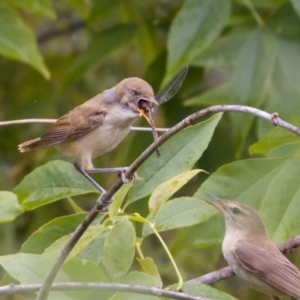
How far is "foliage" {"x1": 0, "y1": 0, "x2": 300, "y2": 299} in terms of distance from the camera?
85.5 inches

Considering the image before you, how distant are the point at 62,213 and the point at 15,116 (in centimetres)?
88

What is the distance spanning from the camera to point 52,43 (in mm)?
6648

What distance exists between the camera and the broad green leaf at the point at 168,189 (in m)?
1.98

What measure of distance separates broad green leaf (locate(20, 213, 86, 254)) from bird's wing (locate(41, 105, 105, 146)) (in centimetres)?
97

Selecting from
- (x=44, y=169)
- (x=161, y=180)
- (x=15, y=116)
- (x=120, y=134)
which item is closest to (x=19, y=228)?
(x=15, y=116)

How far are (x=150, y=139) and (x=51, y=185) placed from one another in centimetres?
149

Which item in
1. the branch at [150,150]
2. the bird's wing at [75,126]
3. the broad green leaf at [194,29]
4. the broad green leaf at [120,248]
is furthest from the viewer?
the broad green leaf at [194,29]

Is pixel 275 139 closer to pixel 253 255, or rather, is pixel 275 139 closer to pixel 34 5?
pixel 253 255

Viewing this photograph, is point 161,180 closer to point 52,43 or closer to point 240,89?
point 240,89

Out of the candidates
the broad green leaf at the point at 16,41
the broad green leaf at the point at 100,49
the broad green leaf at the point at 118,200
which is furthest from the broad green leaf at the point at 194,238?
the broad green leaf at the point at 100,49

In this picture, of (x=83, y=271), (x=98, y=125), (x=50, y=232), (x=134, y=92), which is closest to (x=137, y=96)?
(x=134, y=92)

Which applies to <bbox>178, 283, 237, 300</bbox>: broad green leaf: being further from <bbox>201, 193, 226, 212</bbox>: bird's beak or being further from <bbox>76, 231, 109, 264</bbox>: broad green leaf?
<bbox>201, 193, 226, 212</bbox>: bird's beak

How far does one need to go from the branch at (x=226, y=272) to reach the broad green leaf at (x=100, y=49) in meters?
2.07

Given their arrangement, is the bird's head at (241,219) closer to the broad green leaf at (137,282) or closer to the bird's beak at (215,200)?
the bird's beak at (215,200)
